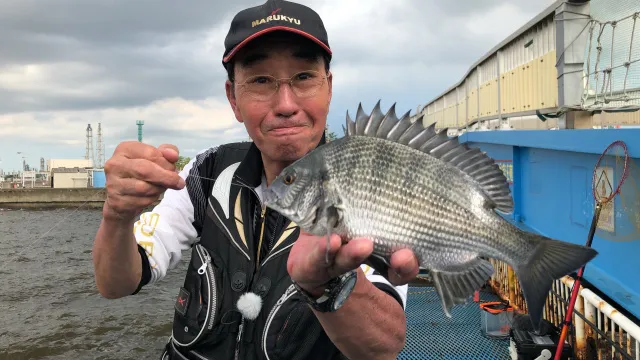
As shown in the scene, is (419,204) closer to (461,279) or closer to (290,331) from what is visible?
(461,279)

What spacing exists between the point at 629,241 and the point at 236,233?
3065 millimetres

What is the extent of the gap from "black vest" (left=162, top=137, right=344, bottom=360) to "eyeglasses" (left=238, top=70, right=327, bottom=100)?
531mm

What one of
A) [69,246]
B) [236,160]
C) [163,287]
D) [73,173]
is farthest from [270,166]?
[73,173]

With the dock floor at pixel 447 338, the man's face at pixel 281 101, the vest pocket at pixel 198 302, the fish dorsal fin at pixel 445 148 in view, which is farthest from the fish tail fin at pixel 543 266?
the dock floor at pixel 447 338

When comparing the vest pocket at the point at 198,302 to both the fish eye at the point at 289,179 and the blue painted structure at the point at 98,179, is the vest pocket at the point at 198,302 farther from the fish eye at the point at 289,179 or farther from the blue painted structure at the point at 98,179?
the blue painted structure at the point at 98,179

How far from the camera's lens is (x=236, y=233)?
2.84 m

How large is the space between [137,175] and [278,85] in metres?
0.94

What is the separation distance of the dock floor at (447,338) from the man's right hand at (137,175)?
3.97 m

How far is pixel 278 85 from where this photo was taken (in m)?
2.63

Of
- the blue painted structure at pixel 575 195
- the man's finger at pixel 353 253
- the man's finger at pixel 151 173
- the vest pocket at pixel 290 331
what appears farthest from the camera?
the blue painted structure at pixel 575 195

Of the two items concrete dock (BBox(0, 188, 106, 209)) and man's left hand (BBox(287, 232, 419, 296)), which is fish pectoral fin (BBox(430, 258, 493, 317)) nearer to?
man's left hand (BBox(287, 232, 419, 296))

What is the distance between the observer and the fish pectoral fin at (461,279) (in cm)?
201

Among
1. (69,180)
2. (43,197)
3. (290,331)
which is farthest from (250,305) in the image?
(69,180)

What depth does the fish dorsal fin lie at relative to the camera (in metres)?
2.12
